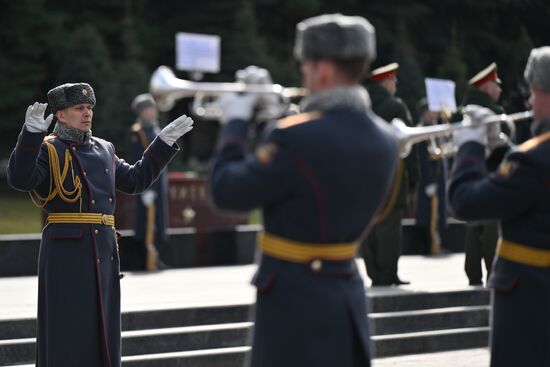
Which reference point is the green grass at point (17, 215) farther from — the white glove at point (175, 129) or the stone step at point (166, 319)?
the white glove at point (175, 129)

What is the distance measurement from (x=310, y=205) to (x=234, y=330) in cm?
521

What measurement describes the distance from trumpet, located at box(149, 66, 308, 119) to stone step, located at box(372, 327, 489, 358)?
5475 mm

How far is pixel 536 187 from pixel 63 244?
2.96 meters

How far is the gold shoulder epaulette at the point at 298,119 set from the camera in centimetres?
434

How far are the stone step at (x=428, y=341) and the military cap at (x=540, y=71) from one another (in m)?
4.95

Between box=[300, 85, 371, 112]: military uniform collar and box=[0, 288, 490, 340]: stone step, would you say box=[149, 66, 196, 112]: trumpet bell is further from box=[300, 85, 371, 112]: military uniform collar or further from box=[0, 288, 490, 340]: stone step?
box=[0, 288, 490, 340]: stone step

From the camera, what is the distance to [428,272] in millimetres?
13000

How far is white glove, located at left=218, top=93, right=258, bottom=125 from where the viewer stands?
14.5ft

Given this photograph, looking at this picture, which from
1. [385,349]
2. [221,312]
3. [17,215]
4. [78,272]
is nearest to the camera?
[78,272]

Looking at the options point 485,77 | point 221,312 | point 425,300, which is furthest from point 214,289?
point 485,77

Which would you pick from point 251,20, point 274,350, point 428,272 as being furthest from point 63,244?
point 251,20

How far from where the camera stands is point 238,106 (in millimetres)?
4434

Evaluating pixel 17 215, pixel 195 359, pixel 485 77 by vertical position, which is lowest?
pixel 17 215

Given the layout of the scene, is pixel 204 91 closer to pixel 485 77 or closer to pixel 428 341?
pixel 428 341
